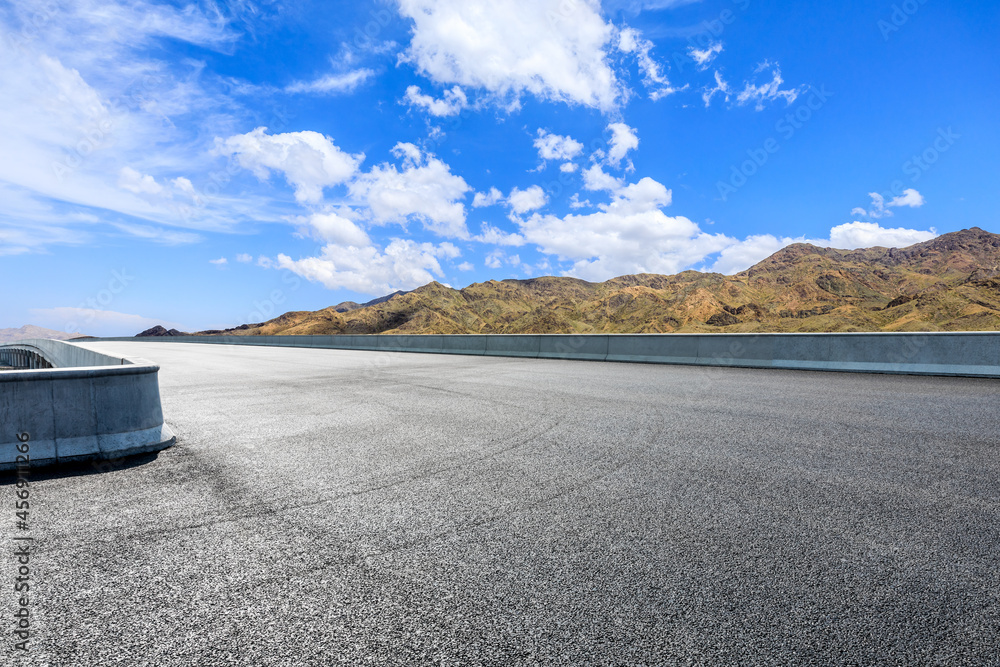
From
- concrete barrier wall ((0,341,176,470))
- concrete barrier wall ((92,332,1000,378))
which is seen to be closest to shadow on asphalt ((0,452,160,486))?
concrete barrier wall ((0,341,176,470))

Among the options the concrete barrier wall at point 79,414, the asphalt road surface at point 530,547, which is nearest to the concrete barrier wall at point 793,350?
the asphalt road surface at point 530,547

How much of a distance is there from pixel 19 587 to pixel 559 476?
3.44 m

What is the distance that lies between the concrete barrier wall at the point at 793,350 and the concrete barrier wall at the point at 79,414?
43.8 ft

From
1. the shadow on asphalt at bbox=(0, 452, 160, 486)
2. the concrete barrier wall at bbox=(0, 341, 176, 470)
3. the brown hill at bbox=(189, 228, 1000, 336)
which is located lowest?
the shadow on asphalt at bbox=(0, 452, 160, 486)

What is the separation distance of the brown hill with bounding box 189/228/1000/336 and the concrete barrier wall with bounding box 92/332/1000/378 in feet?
195

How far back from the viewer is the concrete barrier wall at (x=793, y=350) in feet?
37.2

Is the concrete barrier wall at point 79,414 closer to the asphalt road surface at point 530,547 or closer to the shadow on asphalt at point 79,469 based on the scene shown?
the shadow on asphalt at point 79,469

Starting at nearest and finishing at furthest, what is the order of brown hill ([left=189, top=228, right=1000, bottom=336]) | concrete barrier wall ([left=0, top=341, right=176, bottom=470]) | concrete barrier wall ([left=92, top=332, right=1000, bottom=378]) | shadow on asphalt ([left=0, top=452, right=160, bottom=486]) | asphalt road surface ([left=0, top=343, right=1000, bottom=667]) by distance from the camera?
asphalt road surface ([left=0, top=343, right=1000, bottom=667]), shadow on asphalt ([left=0, top=452, right=160, bottom=486]), concrete barrier wall ([left=0, top=341, right=176, bottom=470]), concrete barrier wall ([left=92, top=332, right=1000, bottom=378]), brown hill ([left=189, top=228, right=1000, bottom=336])

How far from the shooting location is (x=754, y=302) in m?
105

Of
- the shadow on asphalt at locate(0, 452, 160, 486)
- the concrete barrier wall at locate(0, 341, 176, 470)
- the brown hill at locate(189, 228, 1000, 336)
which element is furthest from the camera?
the brown hill at locate(189, 228, 1000, 336)

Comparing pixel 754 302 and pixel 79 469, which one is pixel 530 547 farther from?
pixel 754 302

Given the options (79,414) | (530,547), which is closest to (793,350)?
(530,547)

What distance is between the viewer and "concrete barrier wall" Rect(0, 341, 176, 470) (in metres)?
5.02

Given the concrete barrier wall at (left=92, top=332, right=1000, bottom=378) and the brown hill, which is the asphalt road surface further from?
the brown hill
